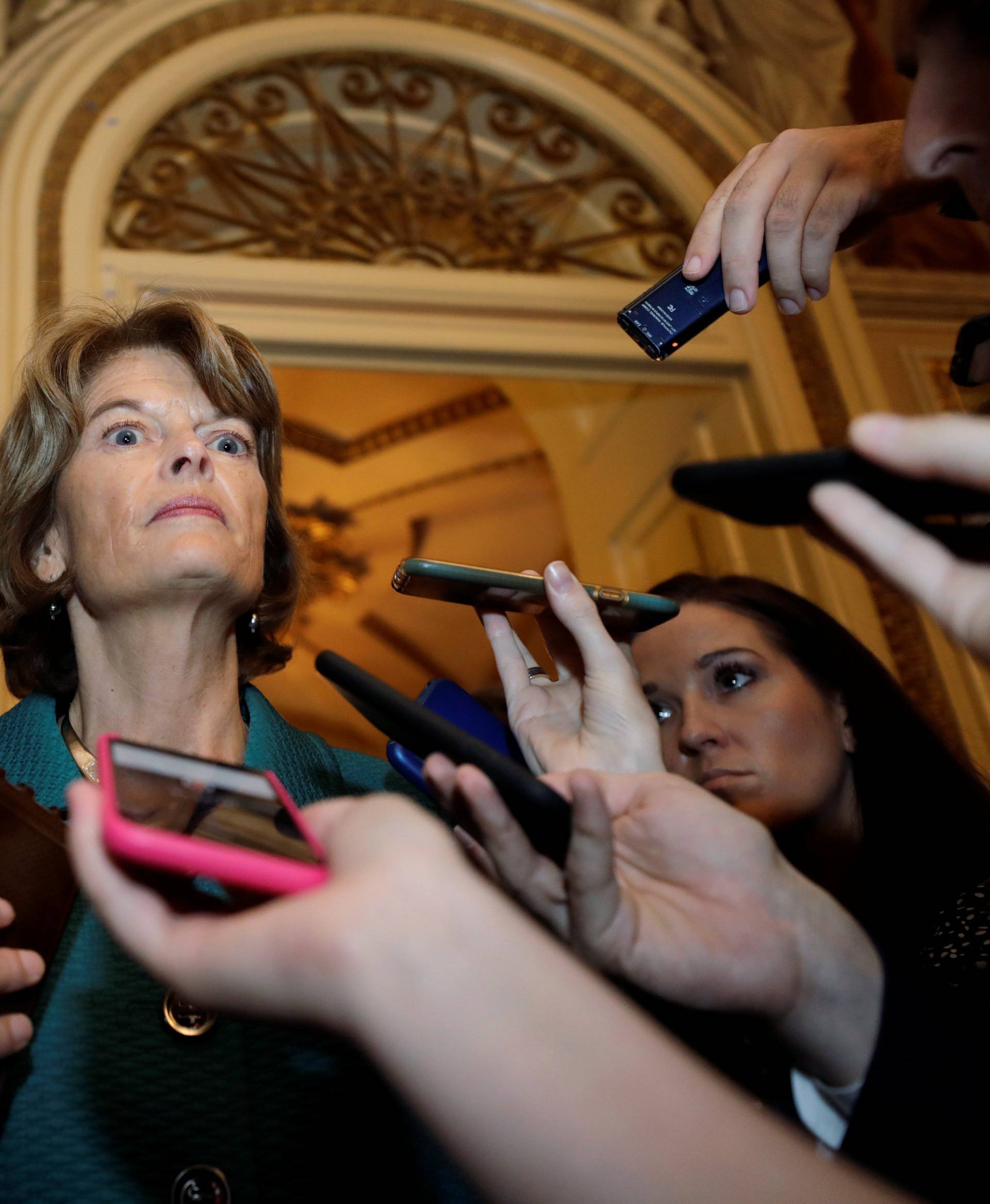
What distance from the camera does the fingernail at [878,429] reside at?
60cm

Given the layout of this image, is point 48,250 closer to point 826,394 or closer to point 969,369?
point 826,394

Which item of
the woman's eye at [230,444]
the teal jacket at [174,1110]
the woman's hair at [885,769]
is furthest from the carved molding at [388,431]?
the teal jacket at [174,1110]

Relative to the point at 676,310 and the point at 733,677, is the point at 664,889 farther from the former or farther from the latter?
the point at 733,677

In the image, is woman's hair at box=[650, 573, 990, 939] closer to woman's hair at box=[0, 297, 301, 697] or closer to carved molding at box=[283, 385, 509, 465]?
woman's hair at box=[0, 297, 301, 697]

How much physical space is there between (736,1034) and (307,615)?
14.8ft

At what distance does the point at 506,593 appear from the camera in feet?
3.46

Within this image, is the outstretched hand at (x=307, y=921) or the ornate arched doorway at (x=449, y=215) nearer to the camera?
the outstretched hand at (x=307, y=921)

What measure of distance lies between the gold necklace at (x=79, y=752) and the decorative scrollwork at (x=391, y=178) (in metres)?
1.79

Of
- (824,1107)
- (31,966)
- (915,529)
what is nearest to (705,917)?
(824,1107)

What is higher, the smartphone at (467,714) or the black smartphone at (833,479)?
the black smartphone at (833,479)

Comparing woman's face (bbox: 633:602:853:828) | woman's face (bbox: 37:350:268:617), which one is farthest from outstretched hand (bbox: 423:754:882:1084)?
woman's face (bbox: 633:602:853:828)

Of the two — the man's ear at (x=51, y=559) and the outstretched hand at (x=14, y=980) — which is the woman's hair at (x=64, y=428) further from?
the outstretched hand at (x=14, y=980)

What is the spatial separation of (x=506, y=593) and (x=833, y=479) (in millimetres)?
448

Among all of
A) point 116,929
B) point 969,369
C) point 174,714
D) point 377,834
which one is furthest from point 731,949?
point 174,714
